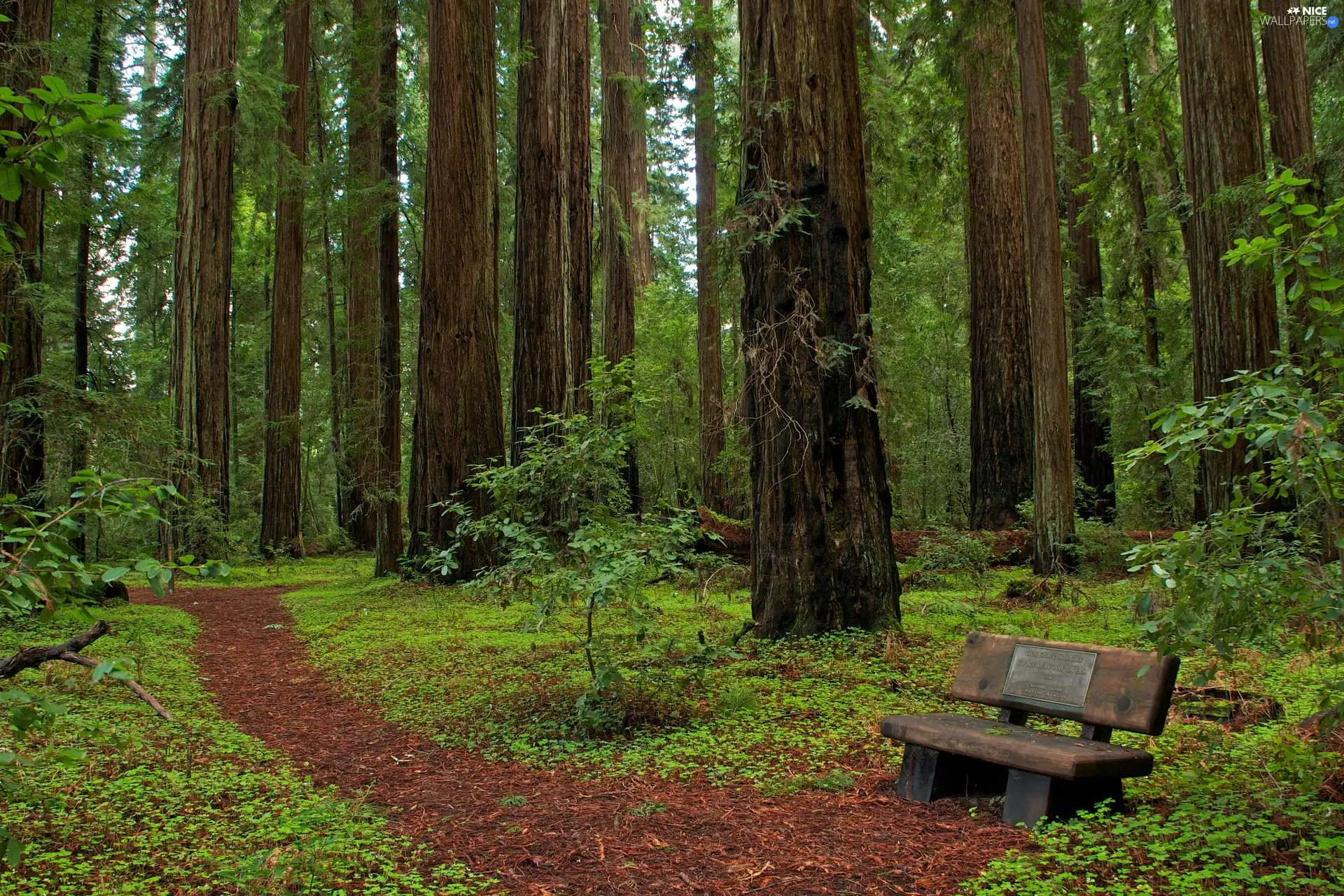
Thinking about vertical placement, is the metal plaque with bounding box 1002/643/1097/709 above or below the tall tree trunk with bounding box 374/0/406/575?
below

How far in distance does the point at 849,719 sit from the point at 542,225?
919cm

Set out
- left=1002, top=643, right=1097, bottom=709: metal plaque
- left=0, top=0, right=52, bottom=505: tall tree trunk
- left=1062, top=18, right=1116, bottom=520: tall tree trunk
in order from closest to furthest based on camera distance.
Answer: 1. left=1002, top=643, right=1097, bottom=709: metal plaque
2. left=0, top=0, right=52, bottom=505: tall tree trunk
3. left=1062, top=18, right=1116, bottom=520: tall tree trunk

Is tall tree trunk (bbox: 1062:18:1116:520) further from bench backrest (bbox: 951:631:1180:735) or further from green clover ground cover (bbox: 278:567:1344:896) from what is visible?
bench backrest (bbox: 951:631:1180:735)

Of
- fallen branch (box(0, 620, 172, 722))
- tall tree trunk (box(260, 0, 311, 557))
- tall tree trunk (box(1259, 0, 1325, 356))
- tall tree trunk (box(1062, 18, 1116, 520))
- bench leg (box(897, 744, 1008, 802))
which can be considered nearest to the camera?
fallen branch (box(0, 620, 172, 722))

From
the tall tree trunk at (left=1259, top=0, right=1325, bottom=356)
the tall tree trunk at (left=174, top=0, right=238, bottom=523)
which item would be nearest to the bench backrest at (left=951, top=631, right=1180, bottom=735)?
the tall tree trunk at (left=1259, top=0, right=1325, bottom=356)

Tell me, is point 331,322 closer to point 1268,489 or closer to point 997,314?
point 997,314

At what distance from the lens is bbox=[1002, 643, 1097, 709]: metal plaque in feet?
13.3

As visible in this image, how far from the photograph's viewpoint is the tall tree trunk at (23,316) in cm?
865

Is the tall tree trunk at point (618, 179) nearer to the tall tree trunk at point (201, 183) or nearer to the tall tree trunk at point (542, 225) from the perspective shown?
the tall tree trunk at point (542, 225)

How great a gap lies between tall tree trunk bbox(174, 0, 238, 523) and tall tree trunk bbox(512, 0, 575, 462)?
4.40 meters

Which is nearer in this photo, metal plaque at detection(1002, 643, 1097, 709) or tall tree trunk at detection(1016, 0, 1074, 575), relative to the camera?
metal plaque at detection(1002, 643, 1097, 709)

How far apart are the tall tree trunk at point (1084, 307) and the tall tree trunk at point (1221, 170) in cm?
767

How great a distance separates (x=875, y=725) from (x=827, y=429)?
2.65m

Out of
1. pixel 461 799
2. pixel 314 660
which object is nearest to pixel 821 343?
pixel 461 799
